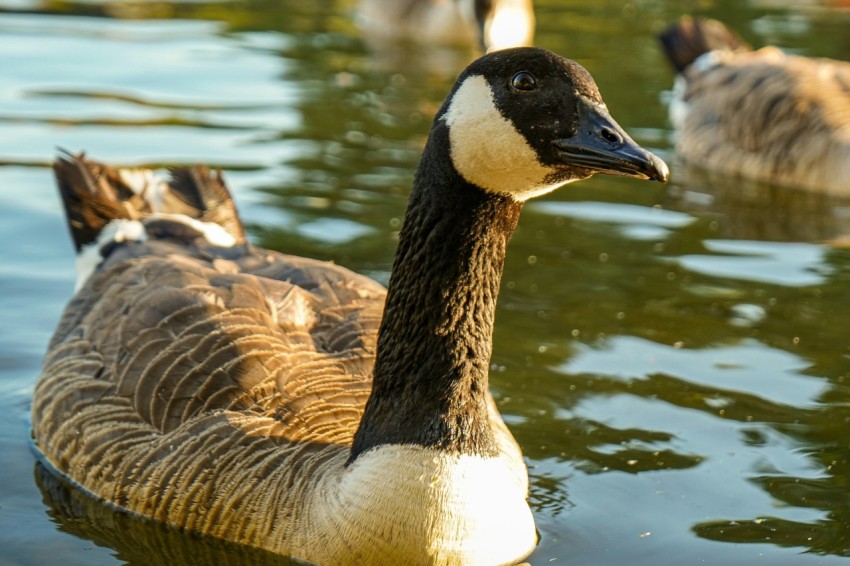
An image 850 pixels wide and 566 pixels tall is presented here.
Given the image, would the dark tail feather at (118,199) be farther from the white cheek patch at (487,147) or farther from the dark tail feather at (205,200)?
the white cheek patch at (487,147)

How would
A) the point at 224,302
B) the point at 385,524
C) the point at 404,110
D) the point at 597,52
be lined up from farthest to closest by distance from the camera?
the point at 597,52 < the point at 404,110 < the point at 224,302 < the point at 385,524

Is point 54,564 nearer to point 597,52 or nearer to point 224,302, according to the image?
point 224,302

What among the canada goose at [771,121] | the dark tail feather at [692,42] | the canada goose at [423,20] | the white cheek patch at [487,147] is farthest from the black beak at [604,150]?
the canada goose at [423,20]

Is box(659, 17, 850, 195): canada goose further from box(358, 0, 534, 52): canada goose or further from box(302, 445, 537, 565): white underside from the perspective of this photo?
box(302, 445, 537, 565): white underside

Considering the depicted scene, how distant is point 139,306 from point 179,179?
1737mm

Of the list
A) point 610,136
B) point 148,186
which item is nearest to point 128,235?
point 148,186

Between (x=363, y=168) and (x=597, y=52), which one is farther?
(x=597, y=52)

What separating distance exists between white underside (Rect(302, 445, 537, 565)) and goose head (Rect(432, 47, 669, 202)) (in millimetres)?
1207

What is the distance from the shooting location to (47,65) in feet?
55.8

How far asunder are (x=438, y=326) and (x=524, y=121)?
0.99 m

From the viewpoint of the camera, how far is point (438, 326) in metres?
6.09

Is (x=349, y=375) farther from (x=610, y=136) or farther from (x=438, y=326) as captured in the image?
(x=610, y=136)

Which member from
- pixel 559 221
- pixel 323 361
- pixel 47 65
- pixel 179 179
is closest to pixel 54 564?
pixel 323 361

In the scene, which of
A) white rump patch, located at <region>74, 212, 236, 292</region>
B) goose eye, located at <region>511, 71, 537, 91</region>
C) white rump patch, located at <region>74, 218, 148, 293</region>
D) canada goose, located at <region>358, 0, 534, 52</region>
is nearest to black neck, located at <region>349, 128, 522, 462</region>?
goose eye, located at <region>511, 71, 537, 91</region>
